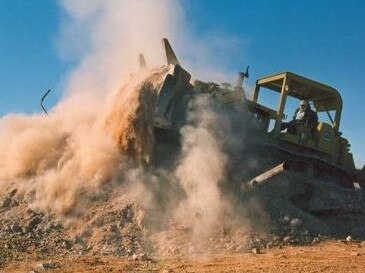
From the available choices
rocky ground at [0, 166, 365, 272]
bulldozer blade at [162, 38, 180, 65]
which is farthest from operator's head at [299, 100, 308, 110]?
bulldozer blade at [162, 38, 180, 65]

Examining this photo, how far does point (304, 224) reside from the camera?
13.5 metres

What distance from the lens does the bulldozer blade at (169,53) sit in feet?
52.1

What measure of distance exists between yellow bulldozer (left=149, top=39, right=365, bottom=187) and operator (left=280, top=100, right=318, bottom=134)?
0.31ft

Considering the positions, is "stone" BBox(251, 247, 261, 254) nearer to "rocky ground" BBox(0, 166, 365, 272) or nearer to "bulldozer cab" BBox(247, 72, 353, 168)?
"rocky ground" BBox(0, 166, 365, 272)

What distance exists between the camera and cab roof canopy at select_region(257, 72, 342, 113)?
1608 centimetres

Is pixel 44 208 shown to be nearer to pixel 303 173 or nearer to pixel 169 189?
pixel 169 189

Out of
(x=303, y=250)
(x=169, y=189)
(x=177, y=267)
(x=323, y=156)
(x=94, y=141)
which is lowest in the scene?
(x=177, y=267)

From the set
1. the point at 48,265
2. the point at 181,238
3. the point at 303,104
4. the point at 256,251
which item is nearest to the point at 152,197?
the point at 181,238

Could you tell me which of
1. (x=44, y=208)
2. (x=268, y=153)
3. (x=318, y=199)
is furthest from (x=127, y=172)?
(x=318, y=199)

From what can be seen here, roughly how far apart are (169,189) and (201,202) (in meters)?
1.05

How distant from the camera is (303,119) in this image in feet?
55.0

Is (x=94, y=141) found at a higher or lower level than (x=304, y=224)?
higher

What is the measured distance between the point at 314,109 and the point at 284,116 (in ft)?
5.06

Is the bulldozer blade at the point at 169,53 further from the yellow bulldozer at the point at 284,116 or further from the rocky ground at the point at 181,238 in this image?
the rocky ground at the point at 181,238
